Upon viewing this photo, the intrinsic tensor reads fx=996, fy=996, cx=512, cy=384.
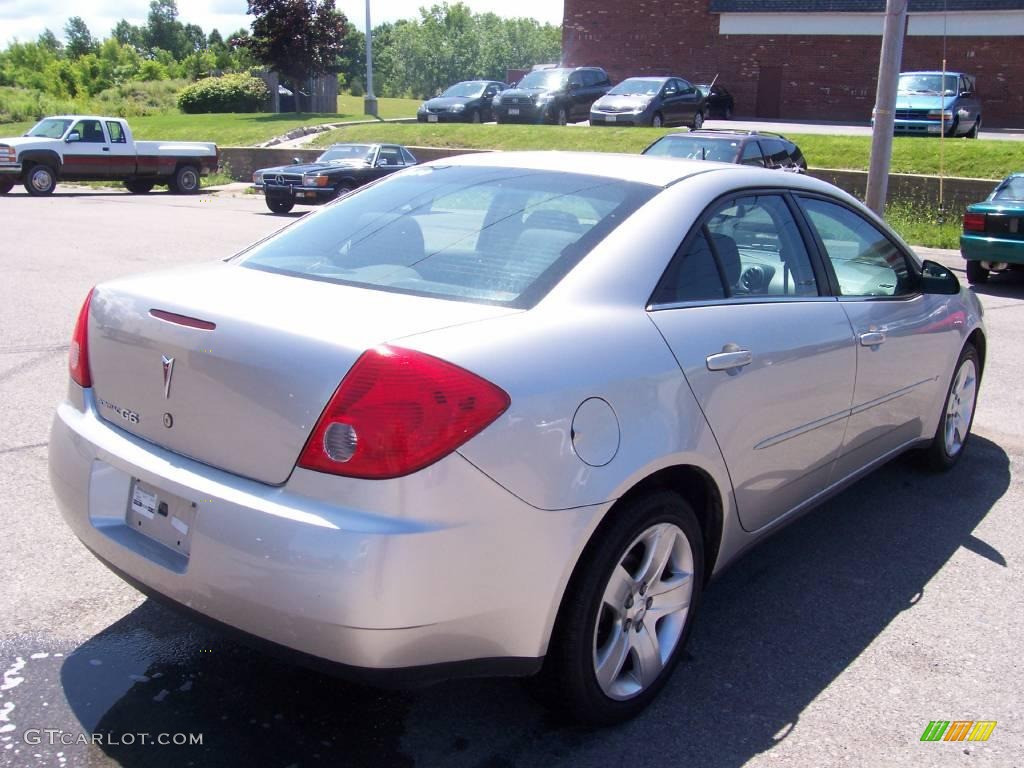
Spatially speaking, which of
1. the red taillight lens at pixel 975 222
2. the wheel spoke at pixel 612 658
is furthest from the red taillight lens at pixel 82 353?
the red taillight lens at pixel 975 222

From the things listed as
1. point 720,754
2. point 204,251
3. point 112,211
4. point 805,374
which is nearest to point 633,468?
point 720,754

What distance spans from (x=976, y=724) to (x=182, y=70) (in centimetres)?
8159

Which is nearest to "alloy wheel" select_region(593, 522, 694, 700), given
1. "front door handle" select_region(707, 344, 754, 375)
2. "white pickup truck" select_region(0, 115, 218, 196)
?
"front door handle" select_region(707, 344, 754, 375)

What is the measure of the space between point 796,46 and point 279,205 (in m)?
26.8

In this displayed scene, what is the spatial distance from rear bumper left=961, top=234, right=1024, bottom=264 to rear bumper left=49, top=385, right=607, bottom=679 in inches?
417

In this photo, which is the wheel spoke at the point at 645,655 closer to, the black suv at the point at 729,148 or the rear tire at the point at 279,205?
the black suv at the point at 729,148

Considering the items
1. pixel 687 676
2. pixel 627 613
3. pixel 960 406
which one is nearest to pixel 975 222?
pixel 960 406

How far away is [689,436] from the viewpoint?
303 centimetres

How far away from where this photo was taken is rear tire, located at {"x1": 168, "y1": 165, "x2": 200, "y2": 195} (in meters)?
25.7

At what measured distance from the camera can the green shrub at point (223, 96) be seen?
46125 millimetres

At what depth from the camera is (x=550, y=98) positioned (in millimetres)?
30984

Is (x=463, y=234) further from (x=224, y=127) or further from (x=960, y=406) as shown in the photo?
(x=224, y=127)

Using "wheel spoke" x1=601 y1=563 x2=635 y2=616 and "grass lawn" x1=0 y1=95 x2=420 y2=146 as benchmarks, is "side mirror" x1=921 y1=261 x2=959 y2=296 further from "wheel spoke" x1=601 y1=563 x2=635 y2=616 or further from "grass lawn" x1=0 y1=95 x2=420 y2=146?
"grass lawn" x1=0 y1=95 x2=420 y2=146

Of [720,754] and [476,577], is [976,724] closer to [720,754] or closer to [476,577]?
[720,754]
